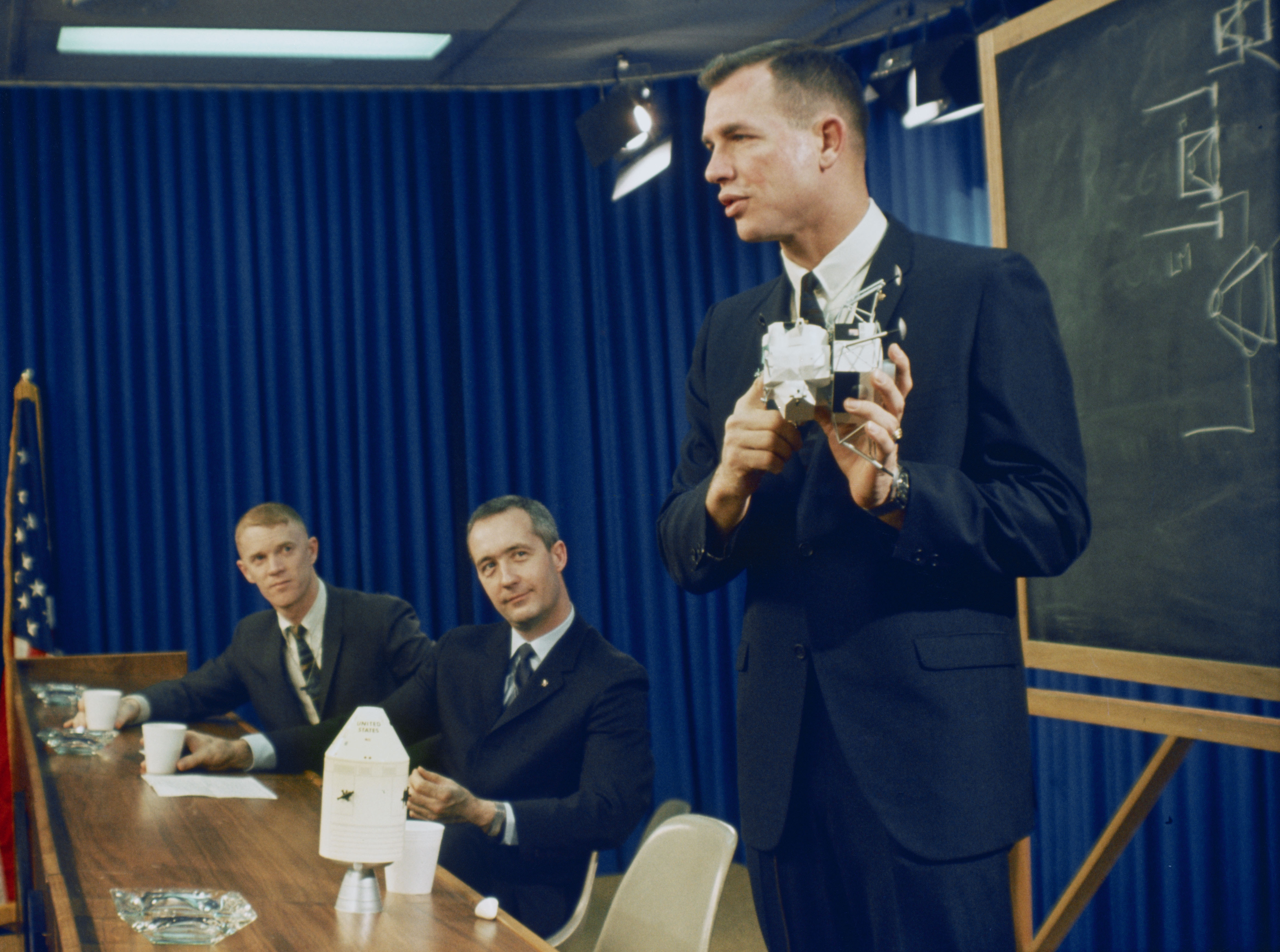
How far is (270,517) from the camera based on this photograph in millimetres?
3459

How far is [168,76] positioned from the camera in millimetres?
4742

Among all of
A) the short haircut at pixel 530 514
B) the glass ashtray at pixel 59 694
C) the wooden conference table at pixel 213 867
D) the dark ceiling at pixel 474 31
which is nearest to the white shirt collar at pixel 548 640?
the short haircut at pixel 530 514

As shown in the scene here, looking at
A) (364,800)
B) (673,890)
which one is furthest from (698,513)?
(673,890)

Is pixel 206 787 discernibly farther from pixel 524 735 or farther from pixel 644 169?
pixel 644 169

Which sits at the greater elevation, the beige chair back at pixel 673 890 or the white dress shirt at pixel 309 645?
the white dress shirt at pixel 309 645

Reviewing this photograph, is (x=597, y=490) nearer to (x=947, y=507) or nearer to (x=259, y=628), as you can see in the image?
(x=259, y=628)

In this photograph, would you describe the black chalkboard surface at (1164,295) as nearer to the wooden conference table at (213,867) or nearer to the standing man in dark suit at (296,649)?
the wooden conference table at (213,867)

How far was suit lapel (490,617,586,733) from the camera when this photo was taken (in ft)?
8.50

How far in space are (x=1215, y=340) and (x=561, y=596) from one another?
1485 millimetres

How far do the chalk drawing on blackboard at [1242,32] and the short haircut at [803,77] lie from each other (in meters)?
1.25

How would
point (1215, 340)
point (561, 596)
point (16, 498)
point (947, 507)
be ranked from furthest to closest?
point (16, 498) < point (561, 596) < point (1215, 340) < point (947, 507)

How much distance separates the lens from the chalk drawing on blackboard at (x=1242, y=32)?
218cm

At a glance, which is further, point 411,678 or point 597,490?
point 597,490

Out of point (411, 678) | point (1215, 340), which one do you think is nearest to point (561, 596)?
point (411, 678)
